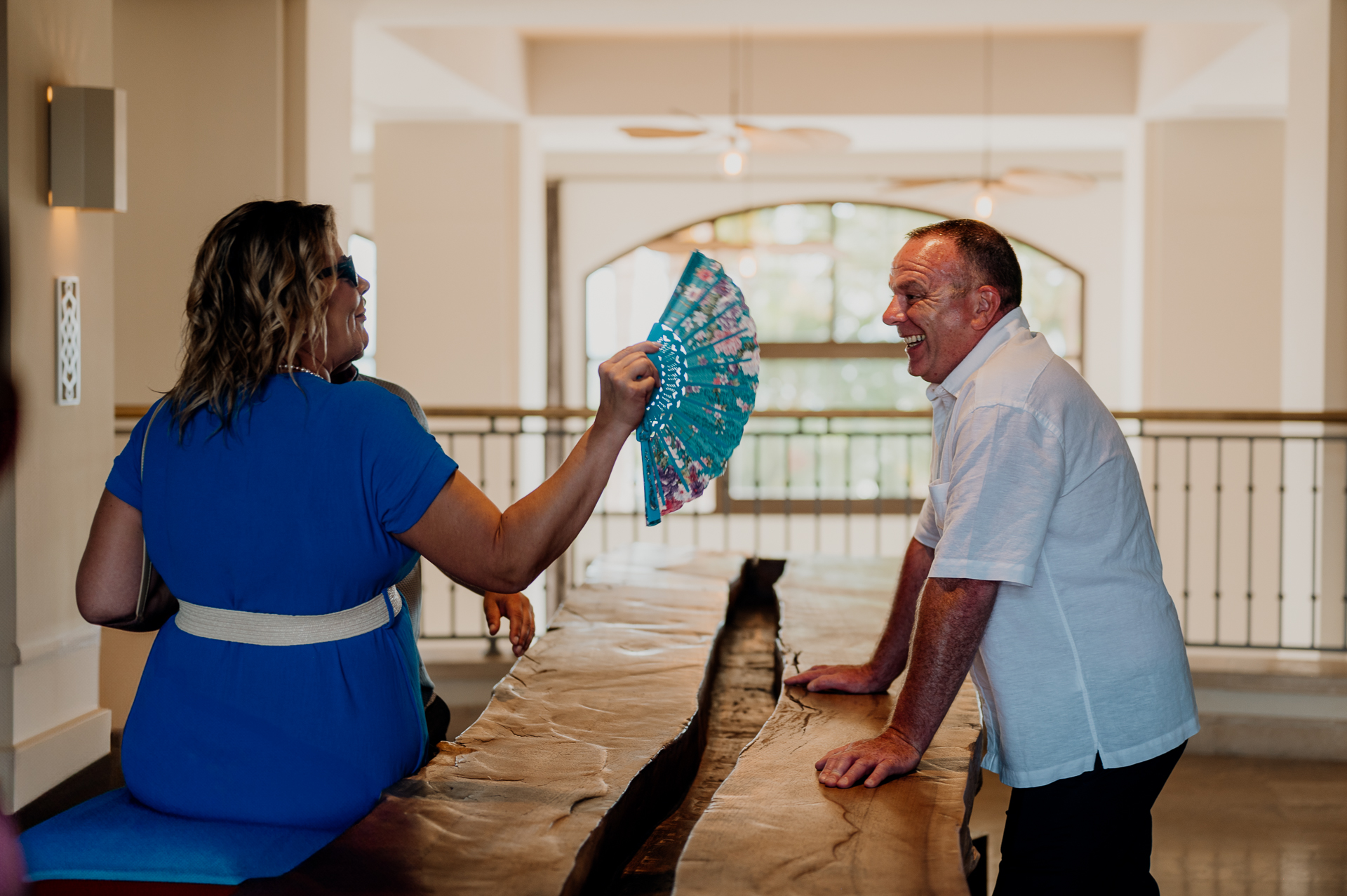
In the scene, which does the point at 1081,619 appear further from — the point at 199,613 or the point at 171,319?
the point at 171,319

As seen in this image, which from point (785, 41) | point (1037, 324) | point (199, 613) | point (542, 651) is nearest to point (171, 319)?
point (542, 651)

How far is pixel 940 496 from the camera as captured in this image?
1.73 metres

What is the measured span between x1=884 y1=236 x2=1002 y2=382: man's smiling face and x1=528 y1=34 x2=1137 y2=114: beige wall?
6.57m

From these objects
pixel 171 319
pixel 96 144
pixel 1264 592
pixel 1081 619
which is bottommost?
pixel 1264 592

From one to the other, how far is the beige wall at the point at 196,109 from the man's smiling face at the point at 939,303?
11.9ft

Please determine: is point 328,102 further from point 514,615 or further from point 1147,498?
point 1147,498

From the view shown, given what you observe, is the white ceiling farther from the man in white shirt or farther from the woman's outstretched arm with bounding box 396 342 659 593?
the woman's outstretched arm with bounding box 396 342 659 593

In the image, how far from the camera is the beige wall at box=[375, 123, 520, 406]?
314 inches

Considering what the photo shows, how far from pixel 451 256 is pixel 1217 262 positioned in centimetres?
545

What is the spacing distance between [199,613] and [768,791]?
2.51 ft

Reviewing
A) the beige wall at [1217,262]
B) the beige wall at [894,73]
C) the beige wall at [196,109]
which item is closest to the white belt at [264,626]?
the beige wall at [196,109]

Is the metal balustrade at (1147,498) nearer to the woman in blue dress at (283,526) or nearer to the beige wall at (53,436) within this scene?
the beige wall at (53,436)

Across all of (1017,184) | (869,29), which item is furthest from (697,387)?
(869,29)

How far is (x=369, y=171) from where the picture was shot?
1076cm
